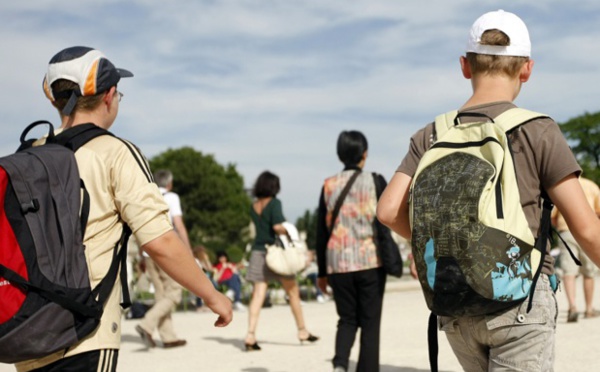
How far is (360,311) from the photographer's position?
7.16 metres

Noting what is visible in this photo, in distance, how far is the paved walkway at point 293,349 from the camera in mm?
9023

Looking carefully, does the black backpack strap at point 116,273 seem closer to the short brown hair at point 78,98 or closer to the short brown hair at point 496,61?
the short brown hair at point 78,98

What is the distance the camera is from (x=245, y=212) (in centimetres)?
7194

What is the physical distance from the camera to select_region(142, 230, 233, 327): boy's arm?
11.1 ft

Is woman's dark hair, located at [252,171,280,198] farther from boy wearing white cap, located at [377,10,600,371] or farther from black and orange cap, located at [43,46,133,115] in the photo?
boy wearing white cap, located at [377,10,600,371]

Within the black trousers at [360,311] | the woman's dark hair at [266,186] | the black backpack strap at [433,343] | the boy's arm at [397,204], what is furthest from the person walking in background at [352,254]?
the boy's arm at [397,204]

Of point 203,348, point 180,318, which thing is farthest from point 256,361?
point 180,318

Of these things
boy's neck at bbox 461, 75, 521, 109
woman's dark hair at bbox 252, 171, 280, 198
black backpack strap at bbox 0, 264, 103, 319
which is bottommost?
black backpack strap at bbox 0, 264, 103, 319

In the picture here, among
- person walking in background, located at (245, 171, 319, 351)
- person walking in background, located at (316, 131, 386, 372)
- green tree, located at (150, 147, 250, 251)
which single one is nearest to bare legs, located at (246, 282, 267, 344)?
person walking in background, located at (245, 171, 319, 351)

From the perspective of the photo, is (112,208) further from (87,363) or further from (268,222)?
(268,222)

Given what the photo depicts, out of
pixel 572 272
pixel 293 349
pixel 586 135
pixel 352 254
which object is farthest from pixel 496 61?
pixel 586 135

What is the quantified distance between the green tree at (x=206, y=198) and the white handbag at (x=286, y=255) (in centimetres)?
5480

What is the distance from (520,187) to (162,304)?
7795mm

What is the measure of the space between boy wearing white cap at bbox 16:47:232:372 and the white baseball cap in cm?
131
